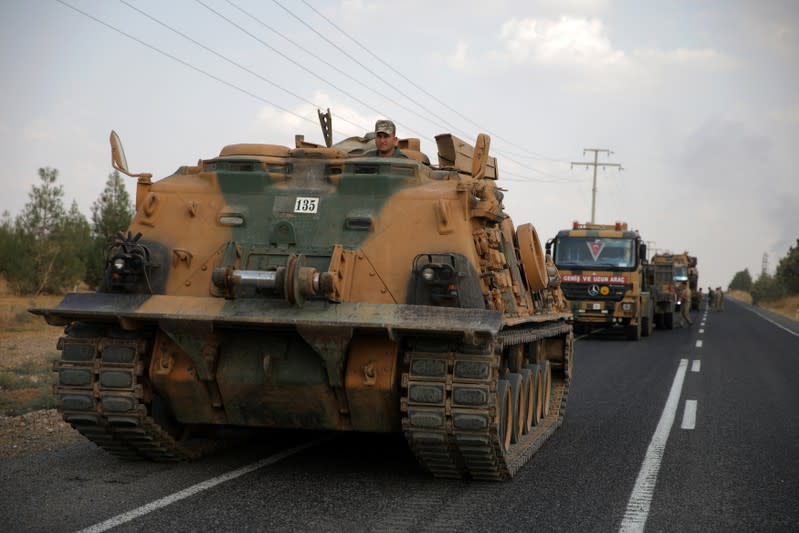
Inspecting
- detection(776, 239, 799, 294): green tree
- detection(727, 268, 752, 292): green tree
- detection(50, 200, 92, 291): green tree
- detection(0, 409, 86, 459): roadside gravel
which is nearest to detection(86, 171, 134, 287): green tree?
detection(50, 200, 92, 291): green tree

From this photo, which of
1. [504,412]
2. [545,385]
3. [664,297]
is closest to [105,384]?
[504,412]

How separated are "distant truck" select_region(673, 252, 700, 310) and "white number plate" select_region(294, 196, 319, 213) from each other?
3329 cm

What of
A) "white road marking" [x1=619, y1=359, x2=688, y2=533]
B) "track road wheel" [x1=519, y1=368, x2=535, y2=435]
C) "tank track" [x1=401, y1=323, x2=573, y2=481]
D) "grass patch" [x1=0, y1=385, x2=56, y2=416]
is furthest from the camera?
"grass patch" [x1=0, y1=385, x2=56, y2=416]

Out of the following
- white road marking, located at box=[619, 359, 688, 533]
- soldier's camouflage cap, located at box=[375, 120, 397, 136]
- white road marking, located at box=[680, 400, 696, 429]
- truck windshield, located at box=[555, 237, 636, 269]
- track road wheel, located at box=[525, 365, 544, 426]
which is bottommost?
white road marking, located at box=[619, 359, 688, 533]

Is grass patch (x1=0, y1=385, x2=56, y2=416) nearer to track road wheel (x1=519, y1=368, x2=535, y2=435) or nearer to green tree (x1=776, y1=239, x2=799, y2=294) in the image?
track road wheel (x1=519, y1=368, x2=535, y2=435)

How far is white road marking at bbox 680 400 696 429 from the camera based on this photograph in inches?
470

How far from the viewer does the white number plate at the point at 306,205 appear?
853 cm

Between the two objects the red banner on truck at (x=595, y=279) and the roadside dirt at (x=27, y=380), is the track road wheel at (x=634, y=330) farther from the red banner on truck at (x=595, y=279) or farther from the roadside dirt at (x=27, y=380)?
the roadside dirt at (x=27, y=380)

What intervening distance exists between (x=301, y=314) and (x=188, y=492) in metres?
1.55

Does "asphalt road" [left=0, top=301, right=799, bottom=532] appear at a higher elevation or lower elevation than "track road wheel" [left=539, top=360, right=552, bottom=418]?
lower

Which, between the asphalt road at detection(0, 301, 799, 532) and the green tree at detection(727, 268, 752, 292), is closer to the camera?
the asphalt road at detection(0, 301, 799, 532)

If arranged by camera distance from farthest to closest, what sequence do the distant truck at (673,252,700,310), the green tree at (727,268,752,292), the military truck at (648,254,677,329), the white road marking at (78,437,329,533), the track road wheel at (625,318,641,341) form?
the green tree at (727,268,752,292) → the distant truck at (673,252,700,310) → the military truck at (648,254,677,329) → the track road wheel at (625,318,641,341) → the white road marking at (78,437,329,533)

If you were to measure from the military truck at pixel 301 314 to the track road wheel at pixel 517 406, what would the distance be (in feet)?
0.18

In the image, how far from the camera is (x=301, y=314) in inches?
295
